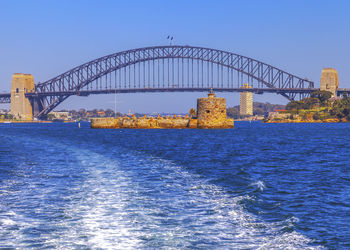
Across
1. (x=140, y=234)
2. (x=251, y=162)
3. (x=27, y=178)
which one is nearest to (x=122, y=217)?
(x=140, y=234)

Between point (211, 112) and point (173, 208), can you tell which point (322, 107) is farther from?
point (173, 208)

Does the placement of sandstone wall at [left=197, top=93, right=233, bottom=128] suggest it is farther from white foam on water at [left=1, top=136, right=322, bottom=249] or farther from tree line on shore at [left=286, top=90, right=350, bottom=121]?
tree line on shore at [left=286, top=90, right=350, bottom=121]

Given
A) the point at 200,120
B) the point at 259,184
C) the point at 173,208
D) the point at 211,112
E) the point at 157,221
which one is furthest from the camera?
the point at 200,120

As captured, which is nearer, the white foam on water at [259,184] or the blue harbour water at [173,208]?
the blue harbour water at [173,208]

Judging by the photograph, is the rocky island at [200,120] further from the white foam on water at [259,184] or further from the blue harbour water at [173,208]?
the white foam on water at [259,184]

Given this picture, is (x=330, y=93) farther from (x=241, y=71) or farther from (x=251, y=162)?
(x=251, y=162)

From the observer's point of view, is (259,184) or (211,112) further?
(211,112)

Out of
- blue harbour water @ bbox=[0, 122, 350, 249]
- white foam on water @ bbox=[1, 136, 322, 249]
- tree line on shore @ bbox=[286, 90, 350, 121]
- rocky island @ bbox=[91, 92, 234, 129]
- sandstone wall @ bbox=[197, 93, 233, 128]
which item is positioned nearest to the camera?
white foam on water @ bbox=[1, 136, 322, 249]

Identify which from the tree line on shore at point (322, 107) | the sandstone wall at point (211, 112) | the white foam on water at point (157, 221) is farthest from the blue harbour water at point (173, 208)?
the tree line on shore at point (322, 107)

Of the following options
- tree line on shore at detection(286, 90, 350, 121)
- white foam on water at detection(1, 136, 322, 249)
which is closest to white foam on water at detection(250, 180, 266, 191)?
white foam on water at detection(1, 136, 322, 249)

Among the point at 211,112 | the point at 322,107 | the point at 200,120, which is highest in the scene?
the point at 322,107

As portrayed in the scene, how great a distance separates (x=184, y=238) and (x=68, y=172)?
13.6m

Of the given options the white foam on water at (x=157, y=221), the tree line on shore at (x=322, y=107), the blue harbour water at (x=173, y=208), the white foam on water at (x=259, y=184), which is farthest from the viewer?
the tree line on shore at (x=322, y=107)

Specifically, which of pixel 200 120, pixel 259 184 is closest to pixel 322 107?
pixel 200 120
